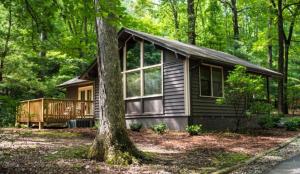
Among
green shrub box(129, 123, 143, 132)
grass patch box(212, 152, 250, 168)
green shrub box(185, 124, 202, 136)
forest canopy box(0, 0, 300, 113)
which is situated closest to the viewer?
forest canopy box(0, 0, 300, 113)

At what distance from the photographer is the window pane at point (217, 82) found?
17.3m

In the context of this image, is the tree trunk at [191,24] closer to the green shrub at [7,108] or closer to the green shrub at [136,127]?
the green shrub at [136,127]

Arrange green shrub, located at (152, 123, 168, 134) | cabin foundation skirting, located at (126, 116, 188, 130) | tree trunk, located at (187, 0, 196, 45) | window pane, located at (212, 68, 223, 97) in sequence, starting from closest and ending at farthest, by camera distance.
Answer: green shrub, located at (152, 123, 168, 134), cabin foundation skirting, located at (126, 116, 188, 130), window pane, located at (212, 68, 223, 97), tree trunk, located at (187, 0, 196, 45)

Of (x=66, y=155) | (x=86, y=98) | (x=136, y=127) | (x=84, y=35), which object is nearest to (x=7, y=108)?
(x=66, y=155)

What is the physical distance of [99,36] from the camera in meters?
8.47

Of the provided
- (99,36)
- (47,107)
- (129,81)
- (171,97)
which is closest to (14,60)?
(47,107)

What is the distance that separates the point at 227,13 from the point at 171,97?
1173 inches

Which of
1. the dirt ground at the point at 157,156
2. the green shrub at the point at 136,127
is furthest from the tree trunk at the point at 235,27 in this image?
the dirt ground at the point at 157,156

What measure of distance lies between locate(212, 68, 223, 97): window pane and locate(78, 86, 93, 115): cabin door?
7.90 m

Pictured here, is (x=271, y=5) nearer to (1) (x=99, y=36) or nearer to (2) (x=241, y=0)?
(2) (x=241, y=0)

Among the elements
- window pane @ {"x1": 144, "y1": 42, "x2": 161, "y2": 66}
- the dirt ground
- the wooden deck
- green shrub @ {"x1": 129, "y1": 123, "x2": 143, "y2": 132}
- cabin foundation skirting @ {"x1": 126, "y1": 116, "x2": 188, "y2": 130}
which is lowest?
the dirt ground

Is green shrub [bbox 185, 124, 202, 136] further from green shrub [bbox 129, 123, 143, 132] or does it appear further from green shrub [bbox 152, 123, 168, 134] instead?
green shrub [bbox 129, 123, 143, 132]

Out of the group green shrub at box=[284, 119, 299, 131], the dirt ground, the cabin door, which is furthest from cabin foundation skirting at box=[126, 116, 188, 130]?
green shrub at box=[284, 119, 299, 131]

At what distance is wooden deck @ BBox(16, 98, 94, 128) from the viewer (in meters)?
18.5
